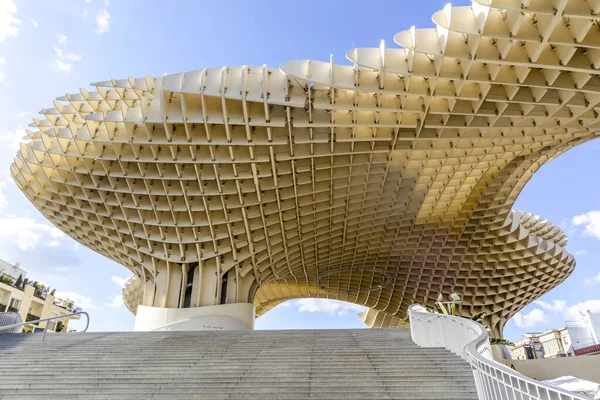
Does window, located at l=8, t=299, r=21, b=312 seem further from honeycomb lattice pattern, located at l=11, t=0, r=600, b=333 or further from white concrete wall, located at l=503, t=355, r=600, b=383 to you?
white concrete wall, located at l=503, t=355, r=600, b=383

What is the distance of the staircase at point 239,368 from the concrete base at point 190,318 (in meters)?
12.0

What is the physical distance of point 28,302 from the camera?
48531 millimetres

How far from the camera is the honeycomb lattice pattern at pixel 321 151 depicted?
16.1 m

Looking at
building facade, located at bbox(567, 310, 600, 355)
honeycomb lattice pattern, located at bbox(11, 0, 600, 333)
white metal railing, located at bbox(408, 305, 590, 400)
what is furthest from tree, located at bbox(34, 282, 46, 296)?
building facade, located at bbox(567, 310, 600, 355)

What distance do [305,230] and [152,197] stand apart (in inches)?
415

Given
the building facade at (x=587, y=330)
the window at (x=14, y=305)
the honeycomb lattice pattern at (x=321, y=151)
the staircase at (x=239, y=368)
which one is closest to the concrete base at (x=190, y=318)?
the honeycomb lattice pattern at (x=321, y=151)

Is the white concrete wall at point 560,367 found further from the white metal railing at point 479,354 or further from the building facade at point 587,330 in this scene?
the building facade at point 587,330

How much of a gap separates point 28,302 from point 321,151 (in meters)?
44.0

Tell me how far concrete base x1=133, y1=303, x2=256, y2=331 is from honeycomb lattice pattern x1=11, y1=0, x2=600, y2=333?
2.74ft

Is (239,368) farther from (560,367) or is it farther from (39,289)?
(39,289)

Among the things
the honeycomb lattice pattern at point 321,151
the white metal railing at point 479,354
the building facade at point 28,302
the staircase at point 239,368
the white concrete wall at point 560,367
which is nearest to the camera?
the white metal railing at point 479,354

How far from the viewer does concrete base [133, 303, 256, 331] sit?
2698 centimetres

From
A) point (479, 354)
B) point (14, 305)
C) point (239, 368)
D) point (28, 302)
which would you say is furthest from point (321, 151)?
point (28, 302)

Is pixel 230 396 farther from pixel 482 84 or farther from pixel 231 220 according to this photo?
pixel 231 220
